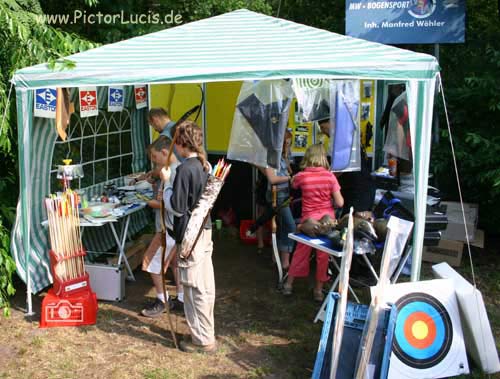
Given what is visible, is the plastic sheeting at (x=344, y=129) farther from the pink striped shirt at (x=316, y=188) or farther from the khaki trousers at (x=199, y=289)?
the khaki trousers at (x=199, y=289)

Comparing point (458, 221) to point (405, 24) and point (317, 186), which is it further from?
point (405, 24)

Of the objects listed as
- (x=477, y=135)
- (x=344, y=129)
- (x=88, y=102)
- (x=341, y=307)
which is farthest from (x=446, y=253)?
(x=88, y=102)

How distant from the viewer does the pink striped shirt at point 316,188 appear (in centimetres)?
459

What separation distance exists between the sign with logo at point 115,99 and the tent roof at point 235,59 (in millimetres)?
1288

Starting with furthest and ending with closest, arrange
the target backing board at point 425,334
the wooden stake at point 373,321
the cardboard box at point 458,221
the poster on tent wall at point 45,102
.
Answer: the cardboard box at point 458,221
the poster on tent wall at point 45,102
the target backing board at point 425,334
the wooden stake at point 373,321

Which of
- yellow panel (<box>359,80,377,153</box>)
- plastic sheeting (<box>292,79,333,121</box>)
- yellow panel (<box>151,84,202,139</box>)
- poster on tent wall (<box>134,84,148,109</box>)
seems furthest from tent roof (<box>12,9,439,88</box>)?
yellow panel (<box>359,80,377,153</box>)

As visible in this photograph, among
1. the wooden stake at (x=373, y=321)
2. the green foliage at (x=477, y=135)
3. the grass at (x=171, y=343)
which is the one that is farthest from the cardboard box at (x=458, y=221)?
the wooden stake at (x=373, y=321)

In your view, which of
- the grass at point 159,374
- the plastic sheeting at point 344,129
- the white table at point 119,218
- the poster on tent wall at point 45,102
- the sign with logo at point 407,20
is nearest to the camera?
the grass at point 159,374

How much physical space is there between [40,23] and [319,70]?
2.59m

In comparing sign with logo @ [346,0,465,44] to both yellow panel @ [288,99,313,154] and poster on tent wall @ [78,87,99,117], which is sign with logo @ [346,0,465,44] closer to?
yellow panel @ [288,99,313,154]

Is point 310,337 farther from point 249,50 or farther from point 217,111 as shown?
point 217,111

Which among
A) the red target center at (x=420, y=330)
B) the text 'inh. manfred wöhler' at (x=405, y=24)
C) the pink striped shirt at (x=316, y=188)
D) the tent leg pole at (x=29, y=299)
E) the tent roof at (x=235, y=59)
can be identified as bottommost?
the tent leg pole at (x=29, y=299)

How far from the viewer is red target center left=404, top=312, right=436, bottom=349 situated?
360cm

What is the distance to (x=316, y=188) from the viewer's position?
458cm
